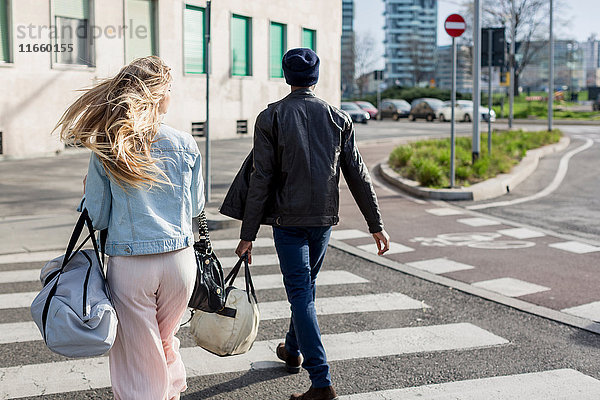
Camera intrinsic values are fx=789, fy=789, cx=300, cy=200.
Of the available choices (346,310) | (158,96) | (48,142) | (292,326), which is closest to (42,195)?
(48,142)

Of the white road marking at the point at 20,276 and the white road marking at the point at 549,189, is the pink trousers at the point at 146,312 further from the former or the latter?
the white road marking at the point at 549,189

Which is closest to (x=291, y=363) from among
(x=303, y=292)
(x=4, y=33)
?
(x=303, y=292)

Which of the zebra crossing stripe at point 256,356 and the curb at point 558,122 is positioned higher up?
the curb at point 558,122

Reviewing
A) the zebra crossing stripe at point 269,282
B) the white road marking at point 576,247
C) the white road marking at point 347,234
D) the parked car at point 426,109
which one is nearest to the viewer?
the zebra crossing stripe at point 269,282

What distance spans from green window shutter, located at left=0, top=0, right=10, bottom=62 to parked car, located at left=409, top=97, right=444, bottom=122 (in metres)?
34.4

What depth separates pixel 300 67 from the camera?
4.28 metres

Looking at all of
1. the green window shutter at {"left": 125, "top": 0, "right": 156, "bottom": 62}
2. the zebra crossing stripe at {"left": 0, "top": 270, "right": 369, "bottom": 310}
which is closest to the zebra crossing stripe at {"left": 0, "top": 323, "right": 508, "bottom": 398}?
the zebra crossing stripe at {"left": 0, "top": 270, "right": 369, "bottom": 310}

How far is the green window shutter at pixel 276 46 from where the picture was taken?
93.3ft

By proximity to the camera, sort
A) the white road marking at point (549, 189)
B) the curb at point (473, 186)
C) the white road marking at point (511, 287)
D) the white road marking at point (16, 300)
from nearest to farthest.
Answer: the white road marking at point (16, 300) → the white road marking at point (511, 287) → the white road marking at point (549, 189) → the curb at point (473, 186)

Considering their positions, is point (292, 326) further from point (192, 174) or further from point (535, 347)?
point (535, 347)

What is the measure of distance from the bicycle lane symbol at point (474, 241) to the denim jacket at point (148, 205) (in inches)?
255

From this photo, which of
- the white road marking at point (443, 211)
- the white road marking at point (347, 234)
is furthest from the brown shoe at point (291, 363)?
the white road marking at point (443, 211)

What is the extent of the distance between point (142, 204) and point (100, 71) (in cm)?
1857

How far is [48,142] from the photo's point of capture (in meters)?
19.5
